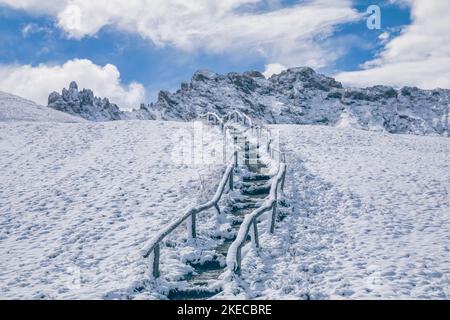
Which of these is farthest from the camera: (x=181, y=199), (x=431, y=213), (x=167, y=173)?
(x=167, y=173)

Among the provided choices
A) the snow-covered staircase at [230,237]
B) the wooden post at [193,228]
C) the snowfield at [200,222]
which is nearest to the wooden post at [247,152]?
the snow-covered staircase at [230,237]

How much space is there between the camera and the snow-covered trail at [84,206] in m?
11.0

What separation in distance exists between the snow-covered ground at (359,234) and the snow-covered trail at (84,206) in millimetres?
3625

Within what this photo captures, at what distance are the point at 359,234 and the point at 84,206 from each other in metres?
9.75

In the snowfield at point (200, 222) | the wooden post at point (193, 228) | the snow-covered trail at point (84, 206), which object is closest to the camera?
the snowfield at point (200, 222)

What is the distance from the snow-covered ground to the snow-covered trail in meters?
3.62

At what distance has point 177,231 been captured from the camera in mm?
13617

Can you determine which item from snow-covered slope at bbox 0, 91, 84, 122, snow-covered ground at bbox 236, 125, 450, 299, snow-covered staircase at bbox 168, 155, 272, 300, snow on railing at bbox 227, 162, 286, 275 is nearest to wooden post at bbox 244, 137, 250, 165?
snow-covered staircase at bbox 168, 155, 272, 300

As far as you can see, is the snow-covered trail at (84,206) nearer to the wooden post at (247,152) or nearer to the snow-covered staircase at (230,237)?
the snow-covered staircase at (230,237)

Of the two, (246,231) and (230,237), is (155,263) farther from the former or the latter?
(230,237)

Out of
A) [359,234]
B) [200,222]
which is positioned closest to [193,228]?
[200,222]

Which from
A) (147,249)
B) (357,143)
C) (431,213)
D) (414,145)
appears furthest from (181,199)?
(414,145)

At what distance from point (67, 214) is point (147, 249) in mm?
6642

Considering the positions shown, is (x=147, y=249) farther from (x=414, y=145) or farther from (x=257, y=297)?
(x=414, y=145)
